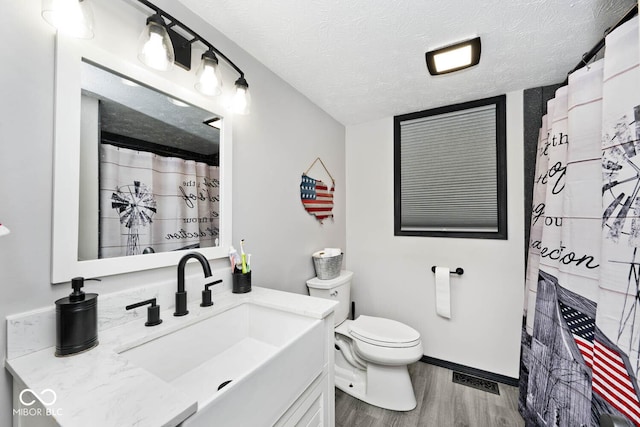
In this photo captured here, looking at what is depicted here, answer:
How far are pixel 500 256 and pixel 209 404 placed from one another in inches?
83.2

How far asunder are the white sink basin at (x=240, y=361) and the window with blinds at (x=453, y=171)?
5.06ft

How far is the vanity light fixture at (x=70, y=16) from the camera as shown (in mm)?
716

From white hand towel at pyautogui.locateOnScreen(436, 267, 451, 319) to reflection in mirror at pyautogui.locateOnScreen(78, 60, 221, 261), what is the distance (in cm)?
172

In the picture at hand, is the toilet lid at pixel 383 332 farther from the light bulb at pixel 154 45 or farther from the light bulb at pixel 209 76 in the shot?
the light bulb at pixel 154 45

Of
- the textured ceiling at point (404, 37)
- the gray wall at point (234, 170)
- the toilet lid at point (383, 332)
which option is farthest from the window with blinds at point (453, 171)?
the toilet lid at point (383, 332)

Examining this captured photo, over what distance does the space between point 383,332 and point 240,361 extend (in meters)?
1.05

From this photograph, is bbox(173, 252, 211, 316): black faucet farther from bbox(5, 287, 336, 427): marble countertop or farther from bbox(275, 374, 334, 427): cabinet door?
bbox(275, 374, 334, 427): cabinet door

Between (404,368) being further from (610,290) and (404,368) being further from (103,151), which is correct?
(103,151)

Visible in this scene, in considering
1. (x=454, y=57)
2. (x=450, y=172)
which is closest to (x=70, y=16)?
(x=454, y=57)

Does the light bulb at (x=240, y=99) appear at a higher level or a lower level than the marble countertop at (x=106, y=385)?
higher

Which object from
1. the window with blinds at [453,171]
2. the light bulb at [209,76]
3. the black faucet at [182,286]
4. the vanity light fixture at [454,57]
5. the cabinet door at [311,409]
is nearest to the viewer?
the cabinet door at [311,409]

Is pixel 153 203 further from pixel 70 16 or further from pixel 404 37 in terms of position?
pixel 404 37

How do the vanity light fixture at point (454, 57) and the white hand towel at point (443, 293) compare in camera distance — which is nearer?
the vanity light fixture at point (454, 57)

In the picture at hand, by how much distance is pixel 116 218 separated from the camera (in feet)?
3.04
